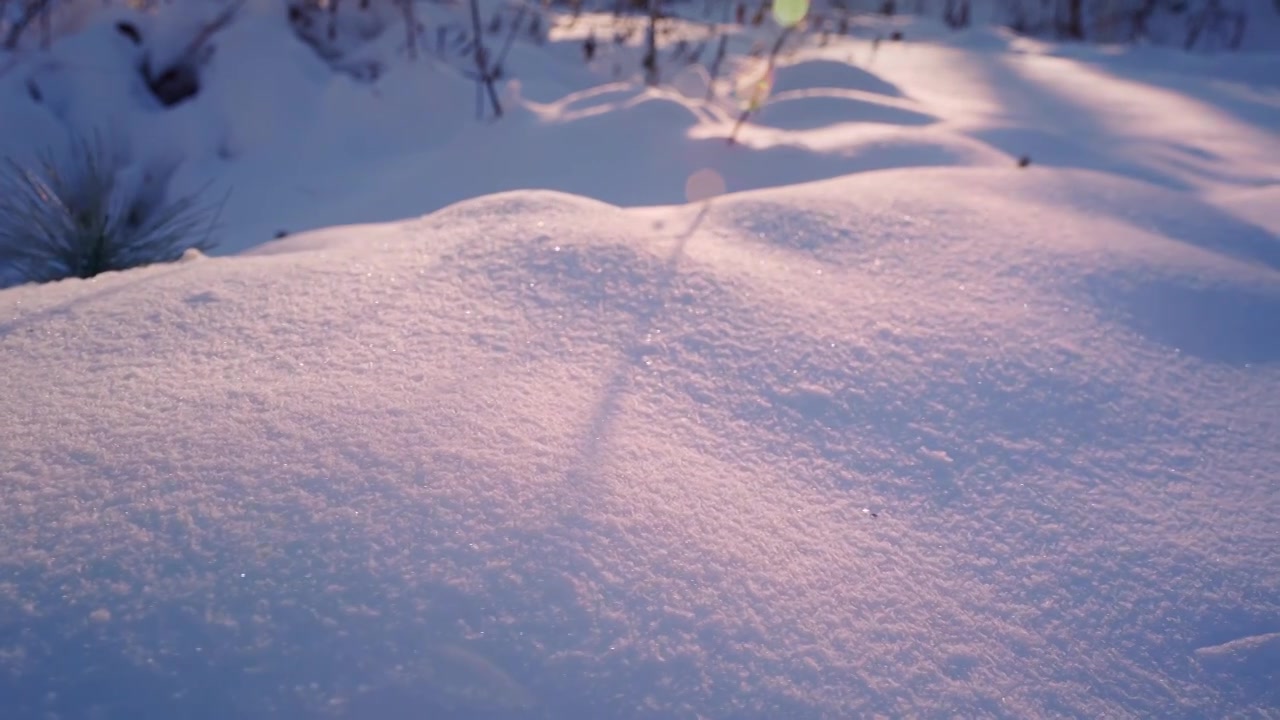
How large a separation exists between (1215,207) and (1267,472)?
0.96m

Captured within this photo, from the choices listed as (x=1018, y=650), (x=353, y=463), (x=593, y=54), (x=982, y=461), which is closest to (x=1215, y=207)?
(x=982, y=461)

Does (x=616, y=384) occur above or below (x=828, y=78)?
below

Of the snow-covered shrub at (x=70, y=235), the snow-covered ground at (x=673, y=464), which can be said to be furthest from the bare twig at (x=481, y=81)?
the snow-covered ground at (x=673, y=464)

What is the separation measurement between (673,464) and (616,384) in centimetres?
17

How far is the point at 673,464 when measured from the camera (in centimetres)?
101

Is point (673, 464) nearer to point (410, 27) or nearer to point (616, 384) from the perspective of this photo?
point (616, 384)

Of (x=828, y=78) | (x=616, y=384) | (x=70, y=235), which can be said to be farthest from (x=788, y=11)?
(x=616, y=384)

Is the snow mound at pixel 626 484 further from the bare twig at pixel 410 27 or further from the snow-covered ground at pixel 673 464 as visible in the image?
the bare twig at pixel 410 27

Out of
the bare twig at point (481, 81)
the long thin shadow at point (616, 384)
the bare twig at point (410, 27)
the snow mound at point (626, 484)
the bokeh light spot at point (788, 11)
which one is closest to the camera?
the snow mound at point (626, 484)

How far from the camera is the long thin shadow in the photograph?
0.98 meters

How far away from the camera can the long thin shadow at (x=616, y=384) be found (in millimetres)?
976

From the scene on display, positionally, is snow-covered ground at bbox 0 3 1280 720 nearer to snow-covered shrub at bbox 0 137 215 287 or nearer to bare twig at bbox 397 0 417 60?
snow-covered shrub at bbox 0 137 215 287

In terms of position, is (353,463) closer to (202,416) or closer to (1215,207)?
(202,416)

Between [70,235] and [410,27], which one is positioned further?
[410,27]
